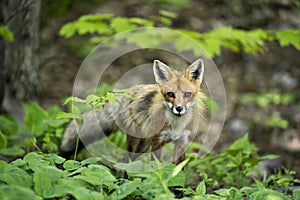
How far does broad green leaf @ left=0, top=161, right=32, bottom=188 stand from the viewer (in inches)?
98.7

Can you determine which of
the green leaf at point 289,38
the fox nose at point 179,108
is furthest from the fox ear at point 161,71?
the green leaf at point 289,38

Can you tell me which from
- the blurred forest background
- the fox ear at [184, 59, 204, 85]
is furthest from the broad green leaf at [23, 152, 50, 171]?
the blurred forest background

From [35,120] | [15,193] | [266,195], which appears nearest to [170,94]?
[266,195]

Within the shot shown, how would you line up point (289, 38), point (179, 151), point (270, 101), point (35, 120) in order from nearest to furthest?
point (179, 151)
point (35, 120)
point (289, 38)
point (270, 101)

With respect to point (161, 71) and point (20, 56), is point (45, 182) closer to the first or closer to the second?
point (161, 71)

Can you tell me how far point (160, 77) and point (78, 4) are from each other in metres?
6.46

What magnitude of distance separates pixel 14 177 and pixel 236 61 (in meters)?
7.88

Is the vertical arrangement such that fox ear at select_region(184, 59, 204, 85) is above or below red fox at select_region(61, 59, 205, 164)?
above

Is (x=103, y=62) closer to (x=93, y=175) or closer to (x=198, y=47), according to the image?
(x=198, y=47)

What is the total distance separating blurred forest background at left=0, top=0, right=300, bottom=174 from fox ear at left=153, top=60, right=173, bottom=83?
10.7ft

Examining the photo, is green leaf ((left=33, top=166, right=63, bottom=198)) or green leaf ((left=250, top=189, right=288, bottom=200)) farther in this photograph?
green leaf ((left=250, top=189, right=288, bottom=200))

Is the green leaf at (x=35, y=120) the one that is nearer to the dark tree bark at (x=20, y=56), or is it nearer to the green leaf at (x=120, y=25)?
the dark tree bark at (x=20, y=56)

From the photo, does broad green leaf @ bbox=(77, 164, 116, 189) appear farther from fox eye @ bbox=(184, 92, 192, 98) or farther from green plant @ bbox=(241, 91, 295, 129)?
green plant @ bbox=(241, 91, 295, 129)

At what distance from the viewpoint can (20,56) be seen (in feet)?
17.3
